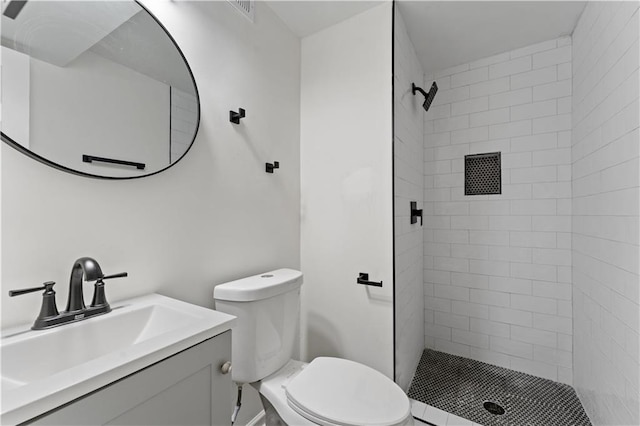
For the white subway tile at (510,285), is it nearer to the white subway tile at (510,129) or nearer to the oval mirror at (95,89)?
the white subway tile at (510,129)

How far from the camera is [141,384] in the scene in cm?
62

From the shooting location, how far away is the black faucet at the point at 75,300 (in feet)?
2.43

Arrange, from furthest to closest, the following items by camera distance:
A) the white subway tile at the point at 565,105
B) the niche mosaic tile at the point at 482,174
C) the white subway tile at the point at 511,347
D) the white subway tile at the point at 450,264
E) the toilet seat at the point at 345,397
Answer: the white subway tile at the point at 450,264
the niche mosaic tile at the point at 482,174
the white subway tile at the point at 511,347
the white subway tile at the point at 565,105
the toilet seat at the point at 345,397

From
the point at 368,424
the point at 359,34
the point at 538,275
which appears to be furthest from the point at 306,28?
the point at 538,275

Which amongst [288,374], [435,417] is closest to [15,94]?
[288,374]

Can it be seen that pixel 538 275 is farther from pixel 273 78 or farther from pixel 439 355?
pixel 273 78

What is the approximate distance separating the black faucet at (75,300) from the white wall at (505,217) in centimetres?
219

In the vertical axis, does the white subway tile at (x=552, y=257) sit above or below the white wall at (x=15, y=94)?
below

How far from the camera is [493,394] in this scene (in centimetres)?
180

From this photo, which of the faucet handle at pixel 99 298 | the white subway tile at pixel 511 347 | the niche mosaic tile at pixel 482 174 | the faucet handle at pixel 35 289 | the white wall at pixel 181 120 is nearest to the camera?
the faucet handle at pixel 35 289

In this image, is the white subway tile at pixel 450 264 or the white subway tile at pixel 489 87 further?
the white subway tile at pixel 450 264

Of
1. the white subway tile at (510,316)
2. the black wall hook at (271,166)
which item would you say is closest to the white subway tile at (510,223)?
the white subway tile at (510,316)

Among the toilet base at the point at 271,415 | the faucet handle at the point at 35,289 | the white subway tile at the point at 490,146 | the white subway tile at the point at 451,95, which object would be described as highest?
the white subway tile at the point at 451,95

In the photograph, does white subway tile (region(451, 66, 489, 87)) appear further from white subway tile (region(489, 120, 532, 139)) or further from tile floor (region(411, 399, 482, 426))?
tile floor (region(411, 399, 482, 426))
